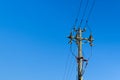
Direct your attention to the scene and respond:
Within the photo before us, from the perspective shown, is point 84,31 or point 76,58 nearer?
point 76,58

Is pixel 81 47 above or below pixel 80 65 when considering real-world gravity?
above

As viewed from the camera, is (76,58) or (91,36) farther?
(91,36)

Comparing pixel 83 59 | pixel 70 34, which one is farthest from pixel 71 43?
pixel 83 59

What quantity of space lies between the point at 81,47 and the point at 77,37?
3.36ft

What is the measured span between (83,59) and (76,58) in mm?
519

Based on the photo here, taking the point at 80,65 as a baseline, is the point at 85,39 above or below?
above

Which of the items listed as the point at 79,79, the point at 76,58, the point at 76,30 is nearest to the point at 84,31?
the point at 76,30

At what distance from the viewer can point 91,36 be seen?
21141 millimetres

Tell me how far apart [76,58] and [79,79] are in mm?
1542

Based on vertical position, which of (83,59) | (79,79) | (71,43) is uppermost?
(71,43)

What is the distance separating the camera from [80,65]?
1922 centimetres

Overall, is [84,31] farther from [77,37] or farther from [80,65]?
[80,65]

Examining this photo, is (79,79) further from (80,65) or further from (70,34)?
(70,34)

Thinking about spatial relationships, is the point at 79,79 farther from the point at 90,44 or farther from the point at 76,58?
the point at 90,44
